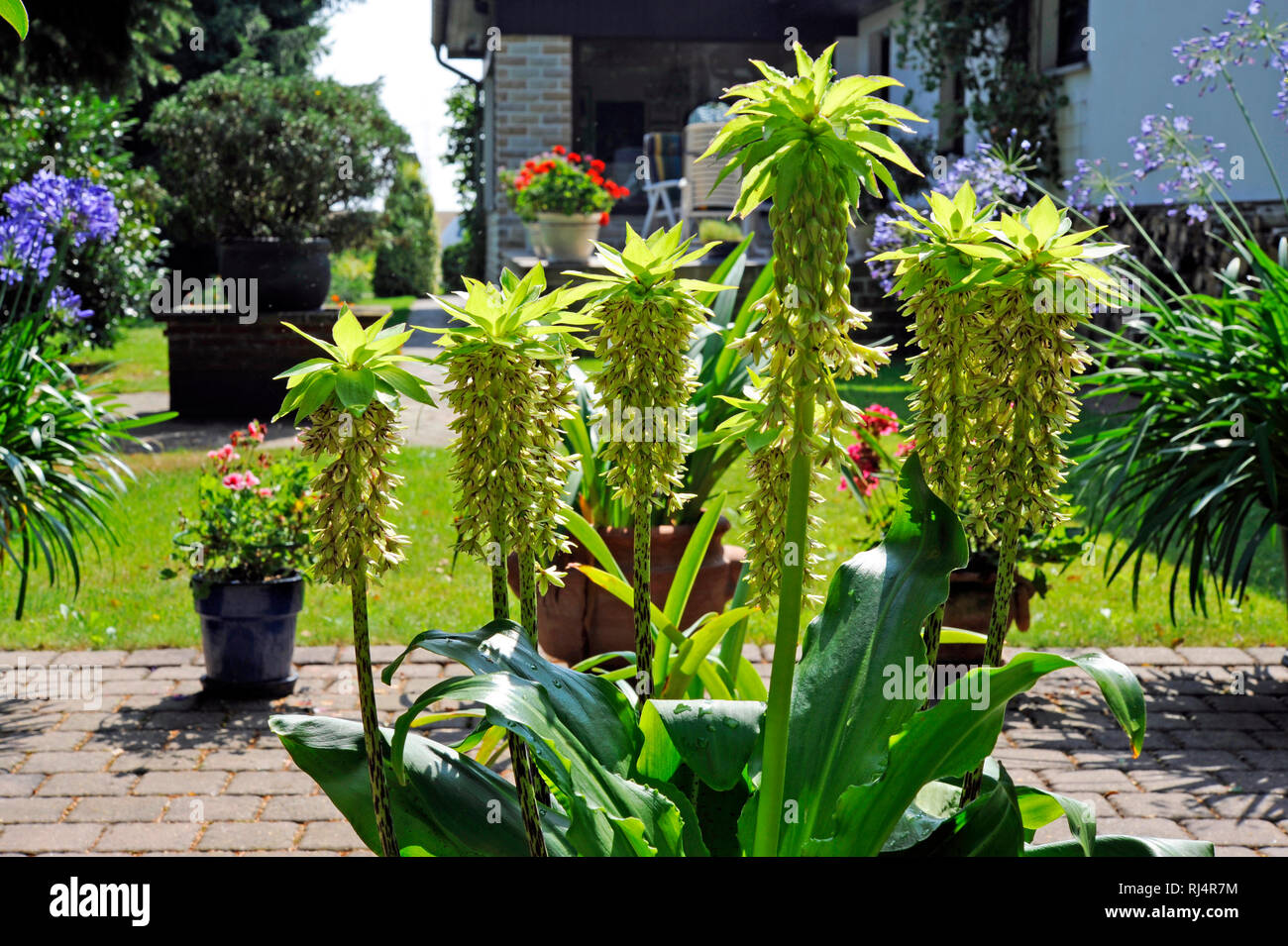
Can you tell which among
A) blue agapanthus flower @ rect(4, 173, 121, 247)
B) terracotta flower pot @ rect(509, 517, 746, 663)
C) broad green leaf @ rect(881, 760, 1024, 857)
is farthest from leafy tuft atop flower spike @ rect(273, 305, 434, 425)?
blue agapanthus flower @ rect(4, 173, 121, 247)

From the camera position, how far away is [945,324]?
1.43 metres

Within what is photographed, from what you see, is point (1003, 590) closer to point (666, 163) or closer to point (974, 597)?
point (974, 597)

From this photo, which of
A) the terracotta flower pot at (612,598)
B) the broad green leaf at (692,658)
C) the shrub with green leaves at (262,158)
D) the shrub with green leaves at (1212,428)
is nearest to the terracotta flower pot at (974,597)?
the shrub with green leaves at (1212,428)

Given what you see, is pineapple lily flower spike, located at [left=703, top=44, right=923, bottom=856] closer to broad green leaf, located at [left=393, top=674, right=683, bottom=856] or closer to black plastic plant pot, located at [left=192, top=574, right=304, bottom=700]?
broad green leaf, located at [left=393, top=674, right=683, bottom=856]

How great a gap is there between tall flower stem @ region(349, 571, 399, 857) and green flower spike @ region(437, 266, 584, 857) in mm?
133

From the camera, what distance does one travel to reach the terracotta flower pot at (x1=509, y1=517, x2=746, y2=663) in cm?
390

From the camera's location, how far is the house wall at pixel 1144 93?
347 inches

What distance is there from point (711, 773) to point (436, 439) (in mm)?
7827

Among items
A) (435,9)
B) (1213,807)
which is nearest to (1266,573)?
(1213,807)

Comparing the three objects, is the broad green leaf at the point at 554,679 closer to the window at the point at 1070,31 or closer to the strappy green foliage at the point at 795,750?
the strappy green foliage at the point at 795,750

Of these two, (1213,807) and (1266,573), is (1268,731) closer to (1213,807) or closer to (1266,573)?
(1213,807)

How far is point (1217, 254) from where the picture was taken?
916 centimetres

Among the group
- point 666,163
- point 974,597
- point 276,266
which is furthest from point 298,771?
point 666,163

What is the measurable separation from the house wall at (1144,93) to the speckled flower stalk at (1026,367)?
7536 mm
